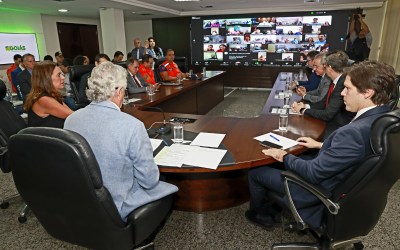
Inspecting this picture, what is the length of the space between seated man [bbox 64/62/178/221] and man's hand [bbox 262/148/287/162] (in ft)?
2.05

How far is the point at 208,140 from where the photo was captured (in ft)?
6.10

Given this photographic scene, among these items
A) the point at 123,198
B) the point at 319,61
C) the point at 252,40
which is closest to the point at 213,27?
the point at 252,40

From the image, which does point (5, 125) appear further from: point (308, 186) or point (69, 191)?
point (308, 186)

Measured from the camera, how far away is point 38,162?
3.49ft

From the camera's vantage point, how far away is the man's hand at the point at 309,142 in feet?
5.74

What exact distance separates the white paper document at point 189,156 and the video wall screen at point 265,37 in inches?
262

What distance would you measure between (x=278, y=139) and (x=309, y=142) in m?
0.20

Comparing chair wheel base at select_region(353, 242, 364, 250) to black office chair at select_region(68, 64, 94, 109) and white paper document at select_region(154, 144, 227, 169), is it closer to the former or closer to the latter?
white paper document at select_region(154, 144, 227, 169)

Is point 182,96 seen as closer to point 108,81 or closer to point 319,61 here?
point 319,61

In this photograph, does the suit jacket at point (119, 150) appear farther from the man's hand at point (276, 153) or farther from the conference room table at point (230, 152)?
the man's hand at point (276, 153)

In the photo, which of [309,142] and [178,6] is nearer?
[309,142]

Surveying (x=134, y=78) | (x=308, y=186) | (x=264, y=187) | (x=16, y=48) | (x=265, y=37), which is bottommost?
(x=264, y=187)

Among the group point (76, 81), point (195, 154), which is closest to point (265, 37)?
point (76, 81)

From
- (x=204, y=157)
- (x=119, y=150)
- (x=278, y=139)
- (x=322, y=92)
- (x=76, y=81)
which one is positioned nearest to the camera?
(x=119, y=150)
